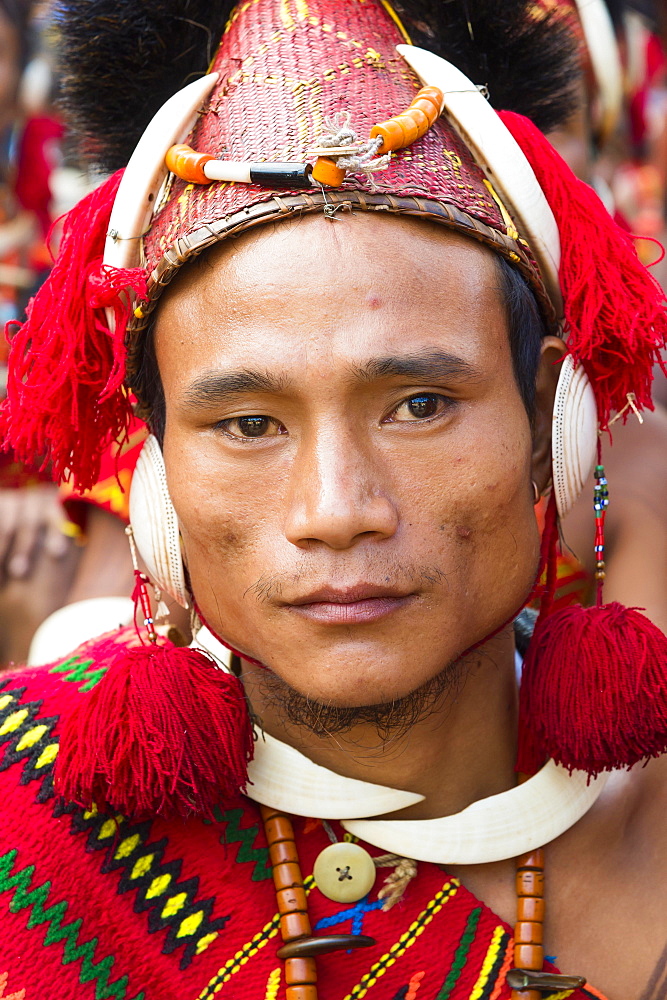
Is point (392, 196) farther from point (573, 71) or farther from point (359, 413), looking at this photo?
point (573, 71)

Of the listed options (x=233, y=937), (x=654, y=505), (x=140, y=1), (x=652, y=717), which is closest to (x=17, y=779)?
(x=233, y=937)

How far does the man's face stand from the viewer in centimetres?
185

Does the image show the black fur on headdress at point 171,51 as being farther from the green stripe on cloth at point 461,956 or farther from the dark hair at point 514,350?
the green stripe on cloth at point 461,956

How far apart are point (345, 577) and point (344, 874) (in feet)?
1.89

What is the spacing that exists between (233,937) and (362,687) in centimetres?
52

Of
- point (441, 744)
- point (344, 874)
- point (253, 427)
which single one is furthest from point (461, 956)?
point (253, 427)

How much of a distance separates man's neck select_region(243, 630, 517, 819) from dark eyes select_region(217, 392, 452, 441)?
19.1 inches

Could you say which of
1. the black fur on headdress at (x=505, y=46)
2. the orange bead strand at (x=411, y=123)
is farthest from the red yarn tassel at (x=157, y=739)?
the black fur on headdress at (x=505, y=46)

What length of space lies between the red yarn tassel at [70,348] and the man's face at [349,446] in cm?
15

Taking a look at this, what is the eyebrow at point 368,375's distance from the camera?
1864 mm

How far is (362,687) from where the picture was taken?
6.12 feet

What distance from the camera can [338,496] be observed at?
179cm

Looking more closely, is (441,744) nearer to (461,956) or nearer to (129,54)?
(461,956)

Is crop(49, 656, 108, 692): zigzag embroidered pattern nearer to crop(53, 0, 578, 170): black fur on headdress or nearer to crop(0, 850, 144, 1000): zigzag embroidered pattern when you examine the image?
crop(0, 850, 144, 1000): zigzag embroidered pattern
